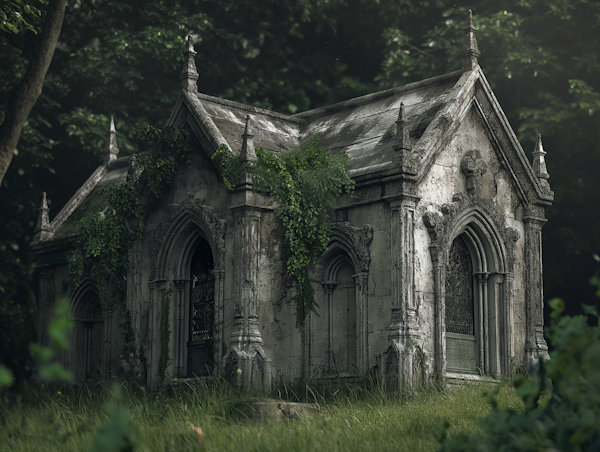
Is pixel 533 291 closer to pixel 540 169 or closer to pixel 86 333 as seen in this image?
pixel 540 169

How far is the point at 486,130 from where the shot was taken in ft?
56.4

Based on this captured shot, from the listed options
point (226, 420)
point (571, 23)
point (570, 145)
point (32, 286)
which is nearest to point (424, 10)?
point (571, 23)

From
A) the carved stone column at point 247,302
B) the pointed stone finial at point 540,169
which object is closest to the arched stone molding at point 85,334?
the carved stone column at point 247,302

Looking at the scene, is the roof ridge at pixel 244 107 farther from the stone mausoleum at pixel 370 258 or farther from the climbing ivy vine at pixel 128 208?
the climbing ivy vine at pixel 128 208

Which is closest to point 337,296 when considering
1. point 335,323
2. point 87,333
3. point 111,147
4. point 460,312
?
point 335,323

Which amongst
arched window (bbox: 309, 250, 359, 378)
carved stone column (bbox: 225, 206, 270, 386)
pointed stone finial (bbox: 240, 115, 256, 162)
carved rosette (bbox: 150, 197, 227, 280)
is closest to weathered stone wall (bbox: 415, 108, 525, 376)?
arched window (bbox: 309, 250, 359, 378)

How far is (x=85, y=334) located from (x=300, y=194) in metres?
7.83

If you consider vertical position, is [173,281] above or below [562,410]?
above

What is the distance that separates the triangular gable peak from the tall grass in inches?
156

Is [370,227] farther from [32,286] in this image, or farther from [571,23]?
[32,286]

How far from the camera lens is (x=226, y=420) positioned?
39.6 feet

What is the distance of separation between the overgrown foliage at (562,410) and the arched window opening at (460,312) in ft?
29.6

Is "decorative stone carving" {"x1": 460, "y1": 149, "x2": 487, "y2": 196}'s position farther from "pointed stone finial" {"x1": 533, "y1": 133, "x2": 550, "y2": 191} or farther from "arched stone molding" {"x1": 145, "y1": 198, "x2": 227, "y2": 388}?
"arched stone molding" {"x1": 145, "y1": 198, "x2": 227, "y2": 388}

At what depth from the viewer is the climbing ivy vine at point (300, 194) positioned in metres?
15.8
